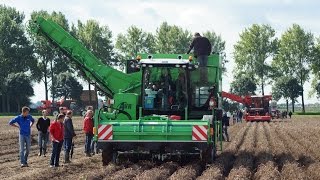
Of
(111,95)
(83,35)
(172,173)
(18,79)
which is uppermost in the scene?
(83,35)

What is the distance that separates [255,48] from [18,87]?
34.9 m

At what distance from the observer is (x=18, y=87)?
80.0 meters

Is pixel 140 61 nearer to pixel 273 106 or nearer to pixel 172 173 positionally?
pixel 172 173

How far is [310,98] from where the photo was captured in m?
92.4

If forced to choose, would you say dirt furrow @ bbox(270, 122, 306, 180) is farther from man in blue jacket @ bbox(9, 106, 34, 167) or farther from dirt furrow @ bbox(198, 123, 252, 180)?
man in blue jacket @ bbox(9, 106, 34, 167)

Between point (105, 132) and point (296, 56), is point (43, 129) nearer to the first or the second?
point (105, 132)

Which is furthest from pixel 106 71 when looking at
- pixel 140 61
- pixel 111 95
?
pixel 140 61

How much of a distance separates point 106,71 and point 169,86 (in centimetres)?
309

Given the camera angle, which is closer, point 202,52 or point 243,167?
point 243,167

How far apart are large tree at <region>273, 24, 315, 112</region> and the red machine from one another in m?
30.5

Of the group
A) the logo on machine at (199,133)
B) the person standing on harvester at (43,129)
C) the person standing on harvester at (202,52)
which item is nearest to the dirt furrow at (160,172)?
the logo on machine at (199,133)

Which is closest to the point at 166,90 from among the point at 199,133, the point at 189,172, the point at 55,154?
the point at 199,133

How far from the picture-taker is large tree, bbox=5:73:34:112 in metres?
79.9

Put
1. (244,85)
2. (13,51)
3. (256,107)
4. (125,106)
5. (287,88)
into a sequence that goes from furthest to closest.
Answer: (287,88) < (244,85) < (13,51) < (256,107) < (125,106)
